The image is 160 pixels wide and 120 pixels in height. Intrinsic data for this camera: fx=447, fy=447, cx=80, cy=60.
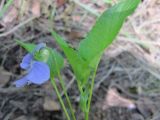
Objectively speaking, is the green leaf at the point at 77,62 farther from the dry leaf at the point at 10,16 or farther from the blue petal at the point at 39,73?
the dry leaf at the point at 10,16

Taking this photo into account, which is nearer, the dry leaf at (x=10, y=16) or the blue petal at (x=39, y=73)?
the blue petal at (x=39, y=73)

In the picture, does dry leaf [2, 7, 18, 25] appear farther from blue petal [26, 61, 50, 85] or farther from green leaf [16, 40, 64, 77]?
blue petal [26, 61, 50, 85]

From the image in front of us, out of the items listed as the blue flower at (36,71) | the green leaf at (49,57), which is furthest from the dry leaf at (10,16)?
the blue flower at (36,71)

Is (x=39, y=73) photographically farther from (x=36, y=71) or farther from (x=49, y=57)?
(x=49, y=57)

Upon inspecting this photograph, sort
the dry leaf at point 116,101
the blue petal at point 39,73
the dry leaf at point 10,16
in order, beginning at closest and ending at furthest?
the blue petal at point 39,73 → the dry leaf at point 116,101 → the dry leaf at point 10,16

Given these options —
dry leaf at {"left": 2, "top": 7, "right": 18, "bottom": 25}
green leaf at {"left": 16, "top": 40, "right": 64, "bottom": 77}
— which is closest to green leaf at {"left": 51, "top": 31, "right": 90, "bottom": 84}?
green leaf at {"left": 16, "top": 40, "right": 64, "bottom": 77}

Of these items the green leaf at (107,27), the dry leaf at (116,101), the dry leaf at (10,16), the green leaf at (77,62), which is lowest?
the dry leaf at (116,101)
